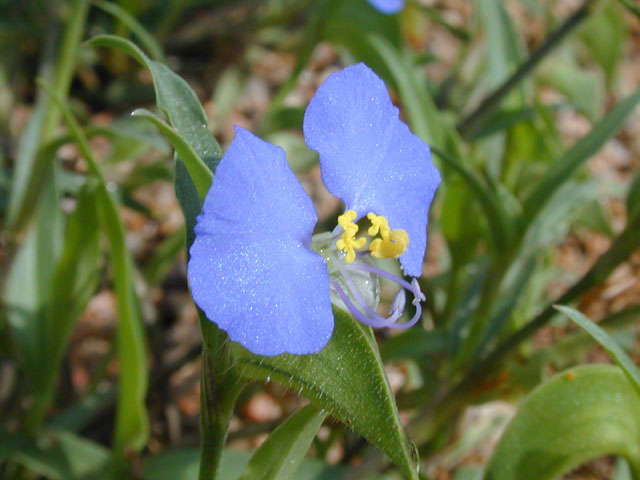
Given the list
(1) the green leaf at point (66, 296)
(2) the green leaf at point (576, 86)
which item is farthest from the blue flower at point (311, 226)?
(2) the green leaf at point (576, 86)

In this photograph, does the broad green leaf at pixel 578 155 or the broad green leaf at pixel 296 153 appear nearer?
the broad green leaf at pixel 578 155

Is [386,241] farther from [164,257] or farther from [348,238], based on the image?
[164,257]

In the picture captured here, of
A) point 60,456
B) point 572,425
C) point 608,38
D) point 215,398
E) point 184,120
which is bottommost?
point 60,456

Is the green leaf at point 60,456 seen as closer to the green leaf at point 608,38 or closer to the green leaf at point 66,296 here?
the green leaf at point 66,296

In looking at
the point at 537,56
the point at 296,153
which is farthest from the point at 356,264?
the point at 296,153

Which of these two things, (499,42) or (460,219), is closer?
(460,219)

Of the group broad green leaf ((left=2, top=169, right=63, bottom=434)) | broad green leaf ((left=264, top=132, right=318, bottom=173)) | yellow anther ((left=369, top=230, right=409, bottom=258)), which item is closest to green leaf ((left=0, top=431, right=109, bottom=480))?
broad green leaf ((left=2, top=169, right=63, bottom=434))
